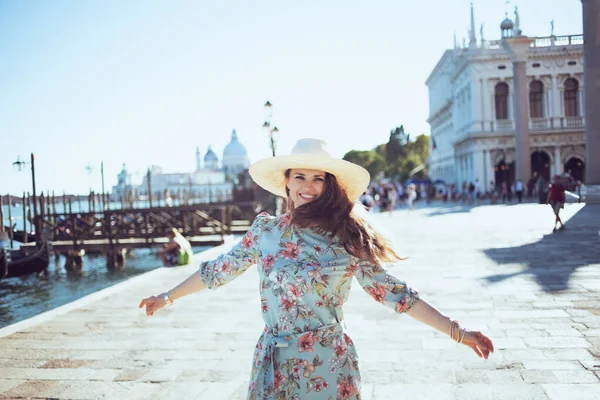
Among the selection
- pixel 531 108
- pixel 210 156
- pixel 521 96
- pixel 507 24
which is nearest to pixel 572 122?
pixel 531 108

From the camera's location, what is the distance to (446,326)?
7.64 feet

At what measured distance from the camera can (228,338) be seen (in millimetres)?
5465

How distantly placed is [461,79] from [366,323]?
131 feet

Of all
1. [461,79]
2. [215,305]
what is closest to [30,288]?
[215,305]

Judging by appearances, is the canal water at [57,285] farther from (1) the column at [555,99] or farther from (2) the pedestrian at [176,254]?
(1) the column at [555,99]

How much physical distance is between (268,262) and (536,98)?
40.8 meters

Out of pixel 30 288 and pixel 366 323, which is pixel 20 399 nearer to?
pixel 366 323

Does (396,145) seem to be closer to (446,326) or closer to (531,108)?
(531,108)

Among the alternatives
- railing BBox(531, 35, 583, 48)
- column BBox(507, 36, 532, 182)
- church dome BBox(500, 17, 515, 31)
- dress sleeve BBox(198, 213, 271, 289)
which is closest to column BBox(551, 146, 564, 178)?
railing BBox(531, 35, 583, 48)

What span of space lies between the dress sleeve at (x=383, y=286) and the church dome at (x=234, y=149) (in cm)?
14847

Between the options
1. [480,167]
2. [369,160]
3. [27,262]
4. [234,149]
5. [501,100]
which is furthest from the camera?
[234,149]

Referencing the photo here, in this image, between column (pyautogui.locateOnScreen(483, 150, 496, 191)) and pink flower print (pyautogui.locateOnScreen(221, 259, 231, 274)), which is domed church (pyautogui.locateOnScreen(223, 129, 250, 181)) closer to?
column (pyautogui.locateOnScreen(483, 150, 496, 191))

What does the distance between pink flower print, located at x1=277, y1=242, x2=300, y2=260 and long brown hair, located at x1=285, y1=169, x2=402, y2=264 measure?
0.09 metres

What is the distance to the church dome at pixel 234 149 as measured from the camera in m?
150
